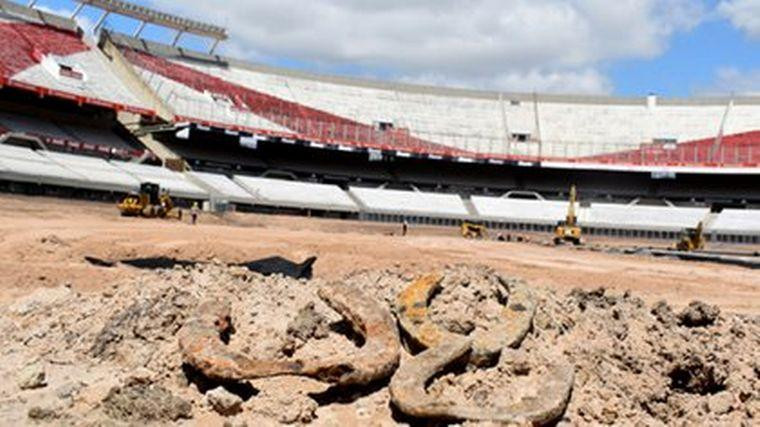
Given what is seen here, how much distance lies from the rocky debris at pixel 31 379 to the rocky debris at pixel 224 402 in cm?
207

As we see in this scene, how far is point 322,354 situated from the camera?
8.60 m

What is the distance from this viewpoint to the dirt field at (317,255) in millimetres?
17156

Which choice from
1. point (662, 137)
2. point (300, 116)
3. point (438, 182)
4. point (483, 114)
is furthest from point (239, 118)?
point (662, 137)

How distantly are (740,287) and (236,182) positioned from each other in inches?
1291

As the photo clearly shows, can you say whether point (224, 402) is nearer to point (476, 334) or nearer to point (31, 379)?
point (31, 379)

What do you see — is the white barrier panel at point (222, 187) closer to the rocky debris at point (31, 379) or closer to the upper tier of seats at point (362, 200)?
the upper tier of seats at point (362, 200)

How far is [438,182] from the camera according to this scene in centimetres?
5784

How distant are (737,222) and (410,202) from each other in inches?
861

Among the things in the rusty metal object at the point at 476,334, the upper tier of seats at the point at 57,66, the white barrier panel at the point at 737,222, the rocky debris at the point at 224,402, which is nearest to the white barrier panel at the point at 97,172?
the upper tier of seats at the point at 57,66

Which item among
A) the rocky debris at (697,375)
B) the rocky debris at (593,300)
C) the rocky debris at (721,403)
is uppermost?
the rocky debris at (593,300)

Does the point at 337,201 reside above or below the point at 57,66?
below

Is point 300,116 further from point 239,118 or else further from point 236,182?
point 236,182

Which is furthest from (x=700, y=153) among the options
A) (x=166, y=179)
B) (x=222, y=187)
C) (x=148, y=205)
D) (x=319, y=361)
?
(x=319, y=361)

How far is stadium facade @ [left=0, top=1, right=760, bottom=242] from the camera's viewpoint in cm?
4441
